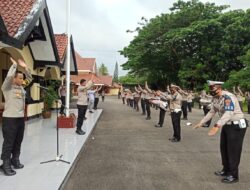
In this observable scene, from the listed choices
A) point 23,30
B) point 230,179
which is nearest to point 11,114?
point 230,179

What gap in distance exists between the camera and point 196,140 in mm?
13000

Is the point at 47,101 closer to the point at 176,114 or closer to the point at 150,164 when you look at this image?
the point at 176,114

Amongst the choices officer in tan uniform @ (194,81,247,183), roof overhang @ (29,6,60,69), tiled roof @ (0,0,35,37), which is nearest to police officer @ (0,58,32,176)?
officer in tan uniform @ (194,81,247,183)

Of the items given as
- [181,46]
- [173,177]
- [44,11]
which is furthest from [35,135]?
[181,46]

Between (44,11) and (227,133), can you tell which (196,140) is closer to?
(227,133)

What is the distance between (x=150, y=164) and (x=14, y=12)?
21.5 feet

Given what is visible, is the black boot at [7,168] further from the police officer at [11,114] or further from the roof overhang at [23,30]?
the roof overhang at [23,30]

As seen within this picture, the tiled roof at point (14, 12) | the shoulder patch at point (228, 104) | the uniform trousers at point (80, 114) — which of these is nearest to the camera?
the shoulder patch at point (228, 104)

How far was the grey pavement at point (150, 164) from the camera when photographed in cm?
704

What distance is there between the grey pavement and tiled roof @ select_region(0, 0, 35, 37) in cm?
401

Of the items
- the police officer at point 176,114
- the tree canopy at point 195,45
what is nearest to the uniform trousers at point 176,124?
the police officer at point 176,114

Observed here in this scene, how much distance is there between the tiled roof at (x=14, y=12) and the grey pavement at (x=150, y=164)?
4009 mm

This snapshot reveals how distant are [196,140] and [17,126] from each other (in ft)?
23.7

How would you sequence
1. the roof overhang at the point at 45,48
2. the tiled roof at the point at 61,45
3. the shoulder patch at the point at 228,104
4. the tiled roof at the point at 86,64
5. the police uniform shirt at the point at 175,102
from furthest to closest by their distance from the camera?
the tiled roof at the point at 86,64 → the tiled roof at the point at 61,45 → the roof overhang at the point at 45,48 → the police uniform shirt at the point at 175,102 → the shoulder patch at the point at 228,104
